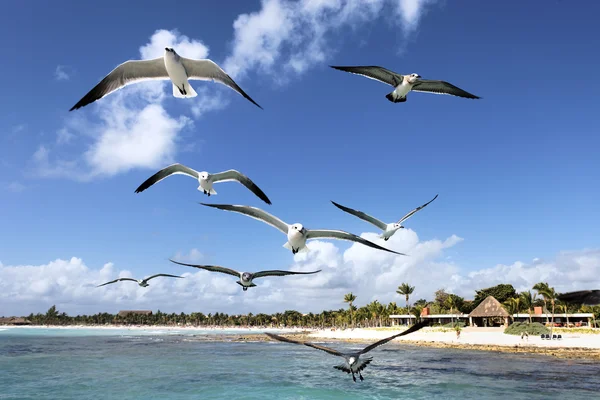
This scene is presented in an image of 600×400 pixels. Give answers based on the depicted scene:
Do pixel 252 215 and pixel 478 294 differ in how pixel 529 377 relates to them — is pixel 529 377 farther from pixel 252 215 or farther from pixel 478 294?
pixel 478 294

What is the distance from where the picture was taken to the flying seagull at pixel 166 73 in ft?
44.7

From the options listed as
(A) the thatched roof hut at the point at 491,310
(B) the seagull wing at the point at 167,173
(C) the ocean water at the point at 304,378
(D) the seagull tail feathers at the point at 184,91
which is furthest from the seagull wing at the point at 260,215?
(A) the thatched roof hut at the point at 491,310

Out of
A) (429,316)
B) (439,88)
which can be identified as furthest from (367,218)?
(429,316)

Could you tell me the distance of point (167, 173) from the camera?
646 inches

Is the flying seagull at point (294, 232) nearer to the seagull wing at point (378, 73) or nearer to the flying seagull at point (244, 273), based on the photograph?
the flying seagull at point (244, 273)

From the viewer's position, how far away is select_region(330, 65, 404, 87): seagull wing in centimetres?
1500

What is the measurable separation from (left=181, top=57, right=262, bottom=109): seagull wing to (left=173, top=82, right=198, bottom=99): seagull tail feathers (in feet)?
1.12

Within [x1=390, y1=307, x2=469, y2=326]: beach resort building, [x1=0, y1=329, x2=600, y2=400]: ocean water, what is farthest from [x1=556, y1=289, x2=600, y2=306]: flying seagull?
[x1=390, y1=307, x2=469, y2=326]: beach resort building

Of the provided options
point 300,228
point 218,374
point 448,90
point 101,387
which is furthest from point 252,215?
point 218,374

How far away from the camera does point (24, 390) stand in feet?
117

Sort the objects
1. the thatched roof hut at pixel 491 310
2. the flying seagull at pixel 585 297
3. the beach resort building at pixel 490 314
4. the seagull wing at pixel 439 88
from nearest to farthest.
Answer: the flying seagull at pixel 585 297 < the seagull wing at pixel 439 88 < the thatched roof hut at pixel 491 310 < the beach resort building at pixel 490 314

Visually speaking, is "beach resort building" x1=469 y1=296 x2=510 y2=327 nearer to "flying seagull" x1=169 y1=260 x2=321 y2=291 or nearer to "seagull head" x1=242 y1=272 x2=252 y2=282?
"flying seagull" x1=169 y1=260 x2=321 y2=291

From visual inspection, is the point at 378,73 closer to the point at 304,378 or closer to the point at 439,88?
the point at 439,88

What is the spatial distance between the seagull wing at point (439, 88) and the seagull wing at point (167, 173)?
818 cm
